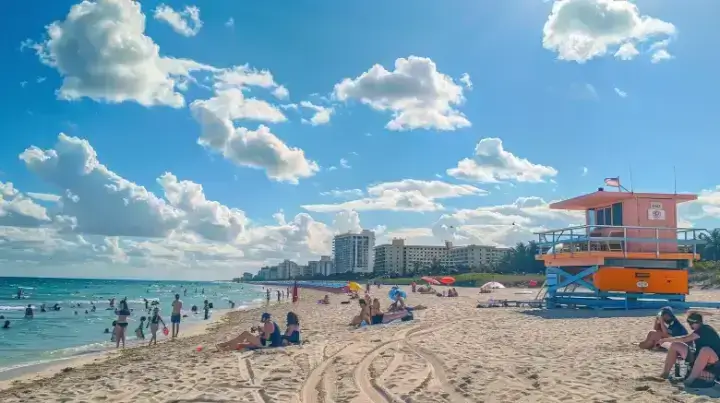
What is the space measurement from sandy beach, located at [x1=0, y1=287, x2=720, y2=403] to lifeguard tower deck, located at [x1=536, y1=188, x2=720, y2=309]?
165 inches

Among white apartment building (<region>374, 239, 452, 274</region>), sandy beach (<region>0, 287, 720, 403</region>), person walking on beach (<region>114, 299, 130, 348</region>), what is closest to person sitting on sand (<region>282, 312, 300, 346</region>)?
A: sandy beach (<region>0, 287, 720, 403</region>)

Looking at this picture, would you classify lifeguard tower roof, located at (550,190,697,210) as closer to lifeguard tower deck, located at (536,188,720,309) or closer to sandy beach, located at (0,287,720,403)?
lifeguard tower deck, located at (536,188,720,309)

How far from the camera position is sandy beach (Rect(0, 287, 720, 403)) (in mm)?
6770

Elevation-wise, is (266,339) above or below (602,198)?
below

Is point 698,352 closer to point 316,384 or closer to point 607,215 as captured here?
point 316,384

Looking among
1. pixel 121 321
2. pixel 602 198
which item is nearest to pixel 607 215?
pixel 602 198

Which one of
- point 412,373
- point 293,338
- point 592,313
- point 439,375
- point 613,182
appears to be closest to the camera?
point 439,375

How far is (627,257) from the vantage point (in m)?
16.9

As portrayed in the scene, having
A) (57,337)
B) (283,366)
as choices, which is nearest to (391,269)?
(57,337)

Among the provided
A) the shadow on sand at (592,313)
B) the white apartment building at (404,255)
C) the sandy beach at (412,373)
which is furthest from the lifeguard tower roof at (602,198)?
the white apartment building at (404,255)

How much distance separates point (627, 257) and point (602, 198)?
2949 millimetres

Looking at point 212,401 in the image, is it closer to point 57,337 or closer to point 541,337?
point 541,337

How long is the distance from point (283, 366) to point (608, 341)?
6.20 metres

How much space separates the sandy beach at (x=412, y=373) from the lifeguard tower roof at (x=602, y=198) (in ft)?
21.3
